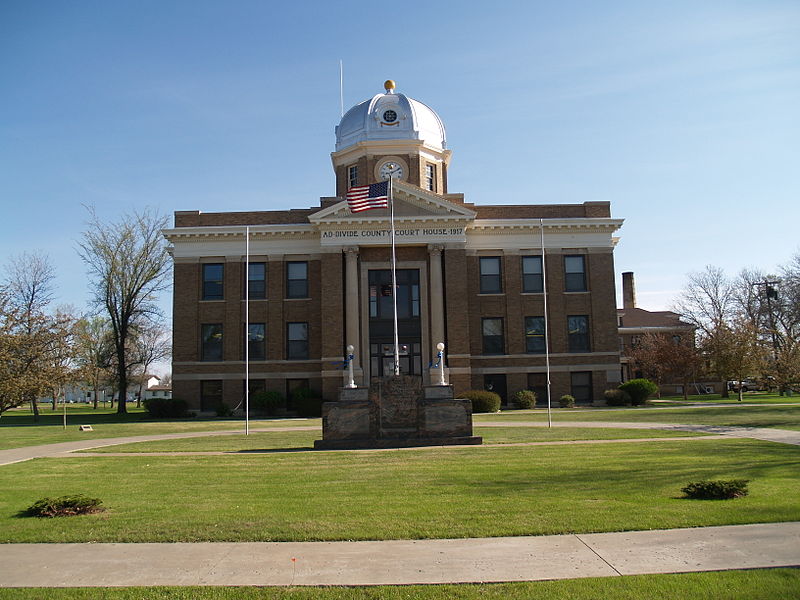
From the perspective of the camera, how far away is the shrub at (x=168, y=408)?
43625 millimetres

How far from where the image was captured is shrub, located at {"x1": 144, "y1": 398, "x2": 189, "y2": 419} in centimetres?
4362

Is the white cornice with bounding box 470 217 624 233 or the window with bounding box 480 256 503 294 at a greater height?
the white cornice with bounding box 470 217 624 233

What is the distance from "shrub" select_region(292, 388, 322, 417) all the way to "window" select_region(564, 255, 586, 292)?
1765 cm

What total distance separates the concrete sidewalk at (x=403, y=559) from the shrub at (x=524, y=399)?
1337 inches

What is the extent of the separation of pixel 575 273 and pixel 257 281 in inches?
815

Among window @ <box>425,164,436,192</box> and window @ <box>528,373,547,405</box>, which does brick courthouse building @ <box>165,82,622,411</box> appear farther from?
window @ <box>425,164,436,192</box>

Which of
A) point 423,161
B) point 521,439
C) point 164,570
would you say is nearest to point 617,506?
point 164,570

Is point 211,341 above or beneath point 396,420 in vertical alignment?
above

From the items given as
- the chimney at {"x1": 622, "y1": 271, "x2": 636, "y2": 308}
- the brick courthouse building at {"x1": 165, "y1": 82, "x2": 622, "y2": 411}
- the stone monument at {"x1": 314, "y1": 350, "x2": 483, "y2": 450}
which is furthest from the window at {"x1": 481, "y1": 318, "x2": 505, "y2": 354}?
the chimney at {"x1": 622, "y1": 271, "x2": 636, "y2": 308}

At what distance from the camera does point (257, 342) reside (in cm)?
4584

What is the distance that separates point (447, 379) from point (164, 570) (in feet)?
115

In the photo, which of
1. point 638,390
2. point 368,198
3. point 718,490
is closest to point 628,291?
point 638,390

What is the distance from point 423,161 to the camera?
4916 centimetres

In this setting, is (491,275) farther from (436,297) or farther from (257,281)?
(257,281)
